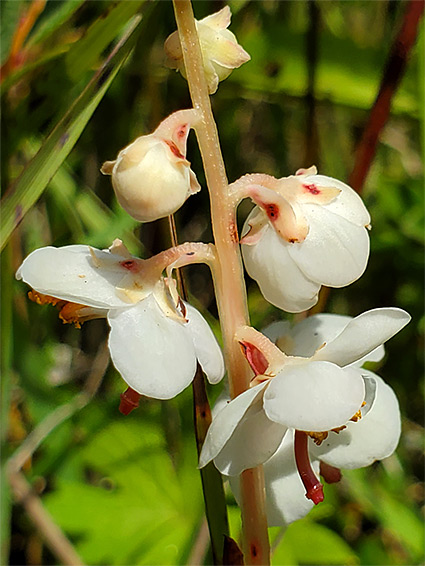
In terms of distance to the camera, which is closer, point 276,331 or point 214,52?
point 214,52

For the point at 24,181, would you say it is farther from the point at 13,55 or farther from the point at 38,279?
the point at 13,55

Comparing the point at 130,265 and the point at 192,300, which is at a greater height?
the point at 130,265

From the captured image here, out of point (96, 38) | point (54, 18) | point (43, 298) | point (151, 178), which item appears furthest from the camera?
point (54, 18)

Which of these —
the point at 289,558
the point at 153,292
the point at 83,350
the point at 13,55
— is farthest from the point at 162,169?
the point at 83,350

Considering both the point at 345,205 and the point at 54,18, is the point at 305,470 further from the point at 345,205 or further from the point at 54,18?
the point at 54,18

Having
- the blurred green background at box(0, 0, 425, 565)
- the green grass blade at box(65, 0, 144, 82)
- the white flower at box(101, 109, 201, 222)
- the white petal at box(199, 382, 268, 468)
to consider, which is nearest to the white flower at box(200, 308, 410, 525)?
the white petal at box(199, 382, 268, 468)

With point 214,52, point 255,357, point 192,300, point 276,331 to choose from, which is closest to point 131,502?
point 192,300

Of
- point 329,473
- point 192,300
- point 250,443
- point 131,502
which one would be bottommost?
point 131,502
